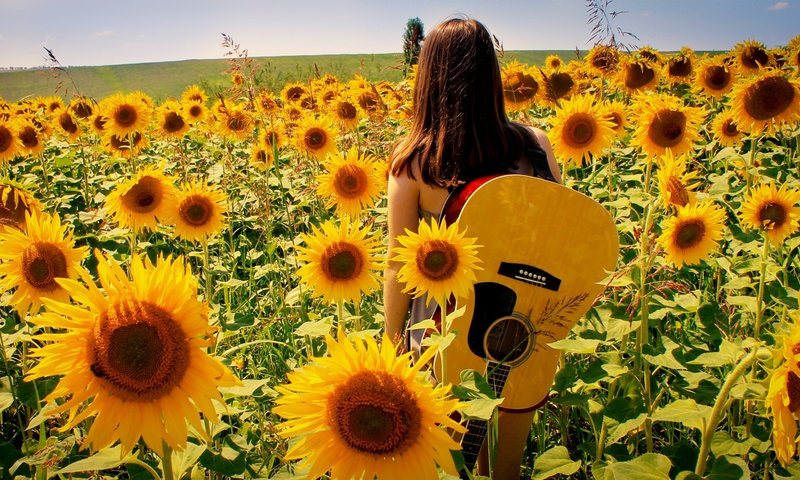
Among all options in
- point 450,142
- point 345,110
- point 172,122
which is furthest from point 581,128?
point 172,122

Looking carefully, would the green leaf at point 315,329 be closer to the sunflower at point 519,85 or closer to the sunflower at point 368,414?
the sunflower at point 368,414

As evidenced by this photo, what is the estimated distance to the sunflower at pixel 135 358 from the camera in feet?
3.45

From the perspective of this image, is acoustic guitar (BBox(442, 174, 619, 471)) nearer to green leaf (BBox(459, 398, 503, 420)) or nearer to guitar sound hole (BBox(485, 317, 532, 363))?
guitar sound hole (BBox(485, 317, 532, 363))

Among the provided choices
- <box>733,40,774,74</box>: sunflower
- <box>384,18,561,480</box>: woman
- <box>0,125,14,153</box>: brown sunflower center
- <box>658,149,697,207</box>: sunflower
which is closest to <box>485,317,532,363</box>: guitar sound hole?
<box>384,18,561,480</box>: woman

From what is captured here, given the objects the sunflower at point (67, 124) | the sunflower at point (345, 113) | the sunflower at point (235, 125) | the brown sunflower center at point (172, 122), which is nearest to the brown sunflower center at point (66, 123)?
the sunflower at point (67, 124)

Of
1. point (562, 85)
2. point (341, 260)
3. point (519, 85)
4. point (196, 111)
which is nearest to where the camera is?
point (341, 260)

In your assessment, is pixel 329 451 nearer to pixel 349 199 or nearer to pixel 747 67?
pixel 349 199

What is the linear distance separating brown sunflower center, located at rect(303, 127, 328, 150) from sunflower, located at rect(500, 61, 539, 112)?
1512mm

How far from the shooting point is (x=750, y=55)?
5.54 metres

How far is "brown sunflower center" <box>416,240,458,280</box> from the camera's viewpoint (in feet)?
5.16

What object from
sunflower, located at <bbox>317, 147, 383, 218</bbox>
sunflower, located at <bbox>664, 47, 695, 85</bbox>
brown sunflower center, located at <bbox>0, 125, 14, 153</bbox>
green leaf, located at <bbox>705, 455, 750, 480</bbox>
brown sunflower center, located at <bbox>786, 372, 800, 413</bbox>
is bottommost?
green leaf, located at <bbox>705, 455, 750, 480</bbox>

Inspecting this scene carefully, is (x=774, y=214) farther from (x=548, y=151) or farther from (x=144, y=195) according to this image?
(x=144, y=195)

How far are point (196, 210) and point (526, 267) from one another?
188 cm

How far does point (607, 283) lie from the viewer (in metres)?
1.61
